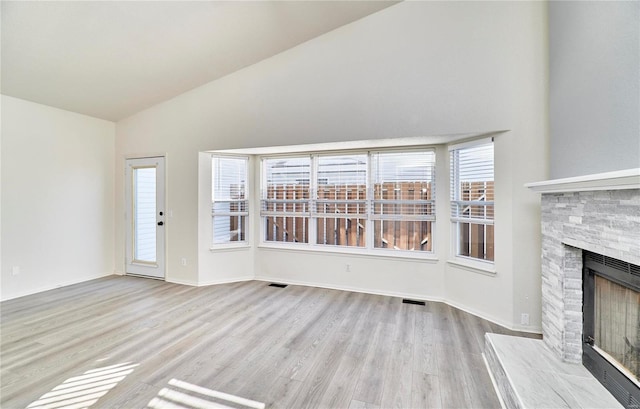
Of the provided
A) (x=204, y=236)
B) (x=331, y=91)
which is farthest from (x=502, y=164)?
(x=204, y=236)

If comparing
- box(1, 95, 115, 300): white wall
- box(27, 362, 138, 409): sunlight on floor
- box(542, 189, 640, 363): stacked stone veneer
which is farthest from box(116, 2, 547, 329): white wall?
box(27, 362, 138, 409): sunlight on floor

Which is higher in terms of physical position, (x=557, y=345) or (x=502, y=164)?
(x=502, y=164)

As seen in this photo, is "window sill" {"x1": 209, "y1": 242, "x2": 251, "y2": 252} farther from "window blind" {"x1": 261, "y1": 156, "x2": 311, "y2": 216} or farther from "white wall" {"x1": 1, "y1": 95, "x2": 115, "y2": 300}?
"white wall" {"x1": 1, "y1": 95, "x2": 115, "y2": 300}

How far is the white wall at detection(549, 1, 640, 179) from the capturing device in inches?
71.4

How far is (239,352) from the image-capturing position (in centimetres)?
253

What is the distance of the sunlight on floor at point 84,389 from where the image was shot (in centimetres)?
189

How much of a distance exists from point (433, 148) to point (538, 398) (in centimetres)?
295

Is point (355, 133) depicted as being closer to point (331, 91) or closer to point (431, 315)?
point (331, 91)

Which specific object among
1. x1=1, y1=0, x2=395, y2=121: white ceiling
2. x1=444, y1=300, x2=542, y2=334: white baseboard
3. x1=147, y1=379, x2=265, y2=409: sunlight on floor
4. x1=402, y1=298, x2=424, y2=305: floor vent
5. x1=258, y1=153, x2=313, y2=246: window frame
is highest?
x1=1, y1=0, x2=395, y2=121: white ceiling

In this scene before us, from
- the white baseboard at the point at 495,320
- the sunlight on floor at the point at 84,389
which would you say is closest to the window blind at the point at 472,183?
the white baseboard at the point at 495,320

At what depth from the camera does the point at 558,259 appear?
225 cm

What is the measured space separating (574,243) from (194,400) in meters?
2.99

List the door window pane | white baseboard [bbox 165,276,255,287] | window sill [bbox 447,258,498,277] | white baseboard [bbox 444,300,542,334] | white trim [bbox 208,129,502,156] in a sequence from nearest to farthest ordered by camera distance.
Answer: white baseboard [bbox 444,300,542,334] → window sill [bbox 447,258,498,277] → white trim [bbox 208,129,502,156] → white baseboard [bbox 165,276,255,287] → the door window pane

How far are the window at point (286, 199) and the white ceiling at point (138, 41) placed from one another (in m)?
1.65
